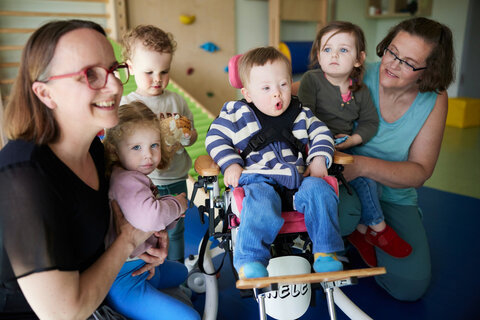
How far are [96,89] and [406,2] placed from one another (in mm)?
7679

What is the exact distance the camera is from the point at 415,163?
86.0 inches

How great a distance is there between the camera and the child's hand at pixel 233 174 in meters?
1.57

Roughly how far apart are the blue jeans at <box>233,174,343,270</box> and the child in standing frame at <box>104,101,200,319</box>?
275 mm

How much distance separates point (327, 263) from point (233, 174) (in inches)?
20.3

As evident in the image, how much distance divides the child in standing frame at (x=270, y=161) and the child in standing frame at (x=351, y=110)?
1.27 ft

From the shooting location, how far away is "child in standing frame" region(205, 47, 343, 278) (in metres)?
1.41

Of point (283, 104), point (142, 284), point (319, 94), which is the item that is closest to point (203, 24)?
point (319, 94)

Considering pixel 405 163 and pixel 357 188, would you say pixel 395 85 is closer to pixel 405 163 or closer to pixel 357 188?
pixel 405 163

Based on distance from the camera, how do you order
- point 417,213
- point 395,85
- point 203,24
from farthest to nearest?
point 203,24 → point 417,213 → point 395,85

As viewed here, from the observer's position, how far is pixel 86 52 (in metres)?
1.08

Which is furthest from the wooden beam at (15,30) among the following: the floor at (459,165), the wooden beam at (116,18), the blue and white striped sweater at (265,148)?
the floor at (459,165)

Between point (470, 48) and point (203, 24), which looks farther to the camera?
point (470, 48)

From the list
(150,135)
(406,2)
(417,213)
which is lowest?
(417,213)

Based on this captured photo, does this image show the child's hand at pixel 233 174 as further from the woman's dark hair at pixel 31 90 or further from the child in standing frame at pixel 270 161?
the woman's dark hair at pixel 31 90
